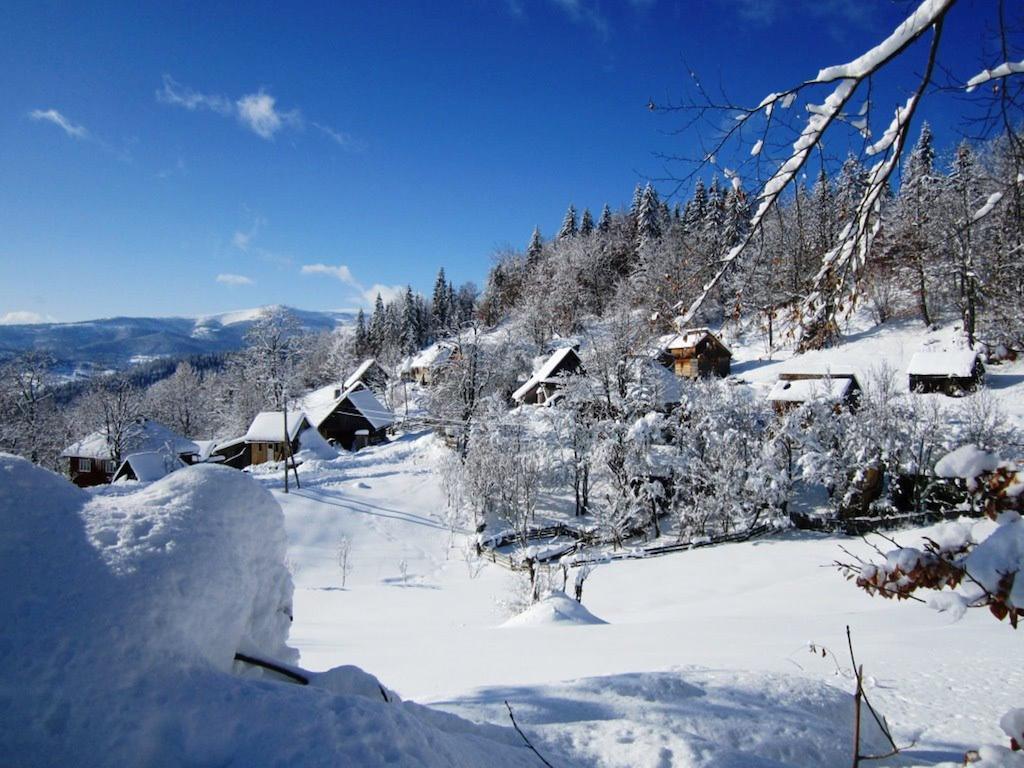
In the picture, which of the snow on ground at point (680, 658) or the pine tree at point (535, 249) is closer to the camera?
the snow on ground at point (680, 658)

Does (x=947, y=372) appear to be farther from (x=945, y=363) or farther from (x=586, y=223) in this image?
(x=586, y=223)

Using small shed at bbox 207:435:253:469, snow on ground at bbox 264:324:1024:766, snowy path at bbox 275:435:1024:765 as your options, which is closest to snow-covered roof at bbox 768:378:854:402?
snow on ground at bbox 264:324:1024:766

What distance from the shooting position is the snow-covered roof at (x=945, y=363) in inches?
1164

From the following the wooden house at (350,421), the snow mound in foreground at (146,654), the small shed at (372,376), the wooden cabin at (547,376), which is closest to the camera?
the snow mound in foreground at (146,654)

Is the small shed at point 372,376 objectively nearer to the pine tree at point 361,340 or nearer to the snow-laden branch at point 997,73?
the pine tree at point 361,340

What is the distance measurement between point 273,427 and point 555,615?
3410 cm

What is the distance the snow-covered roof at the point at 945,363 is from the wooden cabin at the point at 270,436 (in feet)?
133

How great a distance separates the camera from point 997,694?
485 centimetres

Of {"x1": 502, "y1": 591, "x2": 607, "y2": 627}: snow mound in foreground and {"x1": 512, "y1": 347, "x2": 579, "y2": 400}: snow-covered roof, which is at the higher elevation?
{"x1": 512, "y1": 347, "x2": 579, "y2": 400}: snow-covered roof

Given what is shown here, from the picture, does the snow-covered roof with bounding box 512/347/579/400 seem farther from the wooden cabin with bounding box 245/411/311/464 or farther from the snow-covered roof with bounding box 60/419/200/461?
the snow-covered roof with bounding box 60/419/200/461

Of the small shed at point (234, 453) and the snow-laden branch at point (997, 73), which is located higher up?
the snow-laden branch at point (997, 73)

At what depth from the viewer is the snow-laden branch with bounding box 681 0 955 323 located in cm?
257

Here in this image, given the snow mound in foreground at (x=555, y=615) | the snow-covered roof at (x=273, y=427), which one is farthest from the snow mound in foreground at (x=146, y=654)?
the snow-covered roof at (x=273, y=427)

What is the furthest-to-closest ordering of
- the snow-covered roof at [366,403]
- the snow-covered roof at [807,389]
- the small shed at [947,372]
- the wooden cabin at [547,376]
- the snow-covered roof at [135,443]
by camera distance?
1. the snow-covered roof at [366,403]
2. the wooden cabin at [547,376]
3. the snow-covered roof at [135,443]
4. the small shed at [947,372]
5. the snow-covered roof at [807,389]
